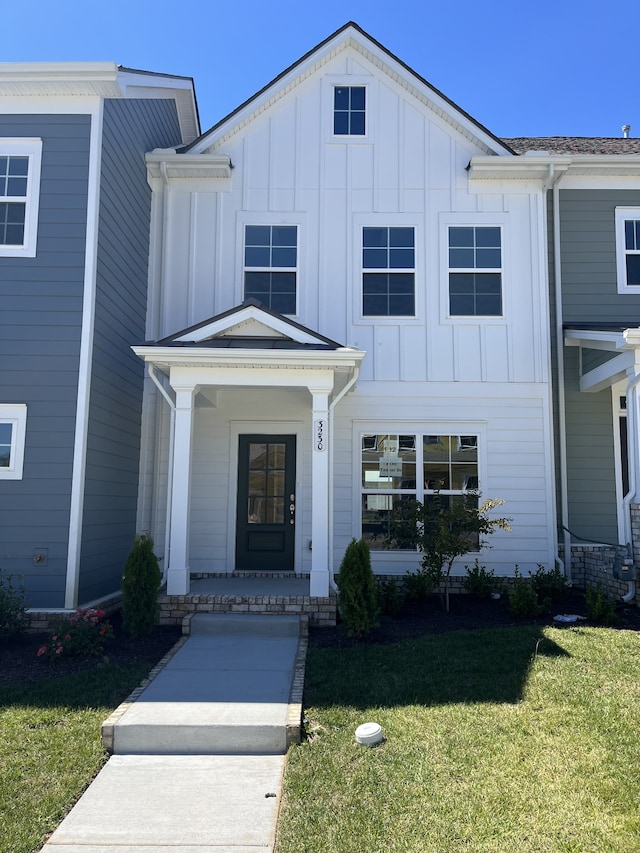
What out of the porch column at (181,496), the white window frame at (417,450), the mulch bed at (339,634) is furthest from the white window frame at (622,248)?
the porch column at (181,496)

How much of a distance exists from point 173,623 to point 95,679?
1.87 metres

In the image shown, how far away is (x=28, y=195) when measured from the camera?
25.6ft

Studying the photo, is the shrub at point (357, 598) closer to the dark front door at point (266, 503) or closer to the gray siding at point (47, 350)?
the dark front door at point (266, 503)

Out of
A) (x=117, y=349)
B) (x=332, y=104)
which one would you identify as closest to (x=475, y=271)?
(x=332, y=104)

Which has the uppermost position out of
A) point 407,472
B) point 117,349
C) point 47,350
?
point 117,349

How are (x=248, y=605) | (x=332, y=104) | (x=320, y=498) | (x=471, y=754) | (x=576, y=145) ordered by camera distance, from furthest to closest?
(x=576, y=145) → (x=332, y=104) → (x=320, y=498) → (x=248, y=605) → (x=471, y=754)

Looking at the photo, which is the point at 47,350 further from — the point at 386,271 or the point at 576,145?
the point at 576,145

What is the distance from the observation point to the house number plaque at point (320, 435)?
25.5 ft

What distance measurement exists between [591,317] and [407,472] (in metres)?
3.80

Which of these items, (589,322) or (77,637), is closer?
(77,637)

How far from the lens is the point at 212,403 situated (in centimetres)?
947

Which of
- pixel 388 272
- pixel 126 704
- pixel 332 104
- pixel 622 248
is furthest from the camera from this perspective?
pixel 622 248

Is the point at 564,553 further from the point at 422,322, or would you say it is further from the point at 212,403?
the point at 212,403

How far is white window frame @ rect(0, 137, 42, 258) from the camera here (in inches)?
304
